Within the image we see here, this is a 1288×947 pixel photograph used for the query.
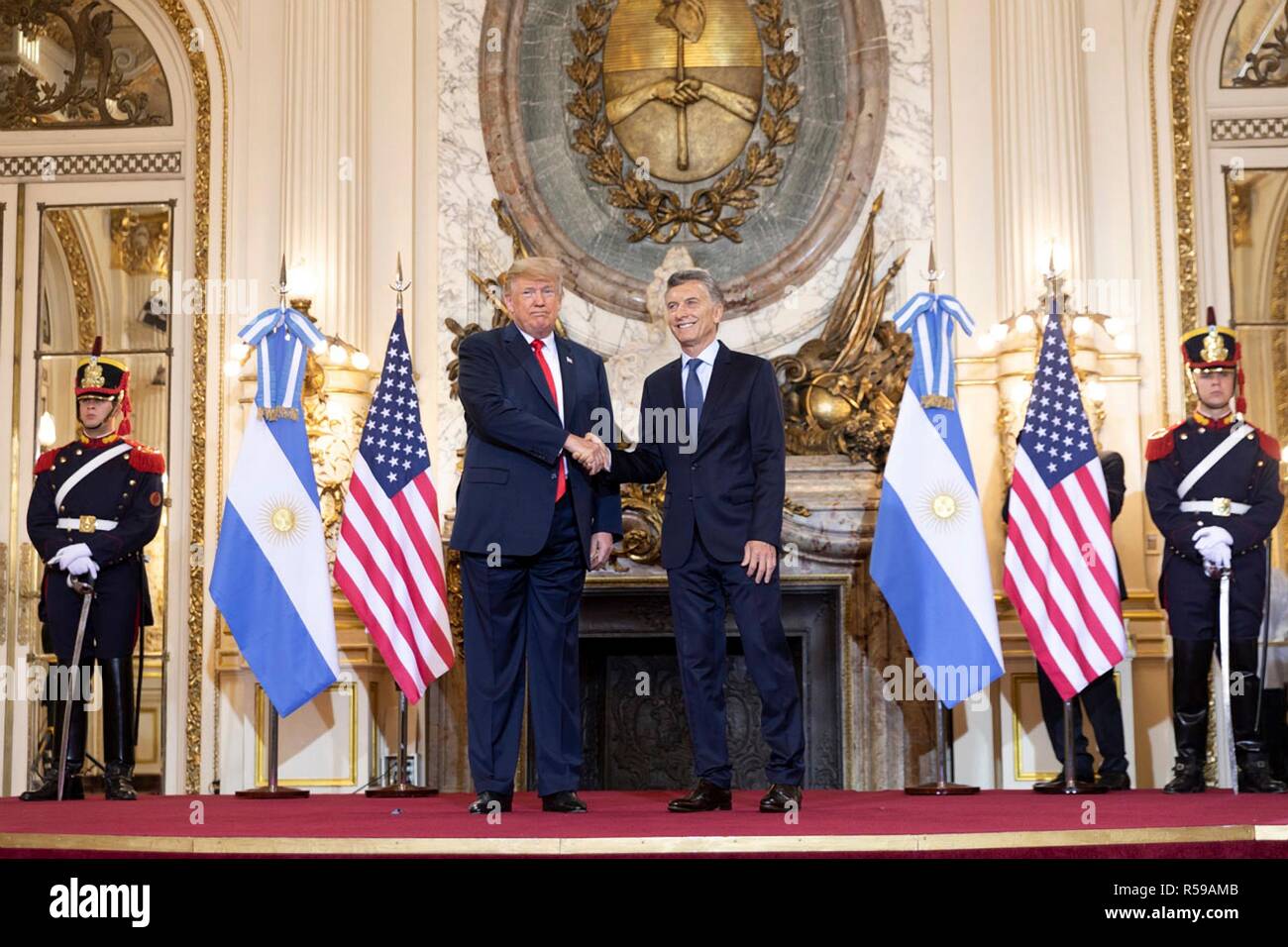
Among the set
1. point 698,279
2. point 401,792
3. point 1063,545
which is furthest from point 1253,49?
point 401,792

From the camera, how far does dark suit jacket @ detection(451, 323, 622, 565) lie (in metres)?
5.49

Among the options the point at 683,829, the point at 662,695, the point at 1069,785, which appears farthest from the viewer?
the point at 662,695

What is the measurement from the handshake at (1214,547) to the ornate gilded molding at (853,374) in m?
2.37

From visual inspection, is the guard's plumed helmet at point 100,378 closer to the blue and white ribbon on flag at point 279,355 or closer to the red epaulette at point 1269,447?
the blue and white ribbon on flag at point 279,355

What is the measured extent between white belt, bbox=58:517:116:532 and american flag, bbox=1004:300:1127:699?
4005 mm

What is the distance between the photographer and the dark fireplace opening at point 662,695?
8758 mm

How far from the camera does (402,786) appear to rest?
294 inches

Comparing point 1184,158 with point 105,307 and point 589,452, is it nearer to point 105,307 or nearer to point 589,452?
point 589,452

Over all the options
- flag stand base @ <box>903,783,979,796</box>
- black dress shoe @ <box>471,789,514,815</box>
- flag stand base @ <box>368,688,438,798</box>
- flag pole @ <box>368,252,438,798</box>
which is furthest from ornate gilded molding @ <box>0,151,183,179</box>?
flag stand base @ <box>903,783,979,796</box>

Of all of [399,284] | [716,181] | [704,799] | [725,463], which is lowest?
[704,799]

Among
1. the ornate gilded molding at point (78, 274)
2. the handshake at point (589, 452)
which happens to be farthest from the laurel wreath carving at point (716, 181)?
the handshake at point (589, 452)

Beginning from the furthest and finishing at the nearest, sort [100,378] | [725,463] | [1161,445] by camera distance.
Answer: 1. [100,378]
2. [1161,445]
3. [725,463]

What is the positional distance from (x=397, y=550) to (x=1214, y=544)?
3672mm

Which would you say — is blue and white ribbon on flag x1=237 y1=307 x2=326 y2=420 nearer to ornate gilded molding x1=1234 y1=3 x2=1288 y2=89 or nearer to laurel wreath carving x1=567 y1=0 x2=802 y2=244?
laurel wreath carving x1=567 y1=0 x2=802 y2=244
